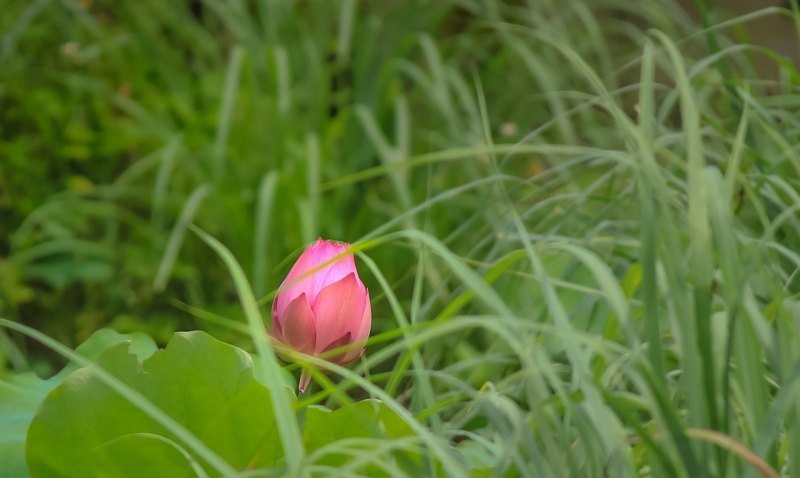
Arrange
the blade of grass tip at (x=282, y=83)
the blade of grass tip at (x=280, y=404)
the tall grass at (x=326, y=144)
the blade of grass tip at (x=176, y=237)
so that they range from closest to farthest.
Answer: the blade of grass tip at (x=280, y=404) → the tall grass at (x=326, y=144) → the blade of grass tip at (x=176, y=237) → the blade of grass tip at (x=282, y=83)

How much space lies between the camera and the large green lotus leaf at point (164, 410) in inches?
22.3

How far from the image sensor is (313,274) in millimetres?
571

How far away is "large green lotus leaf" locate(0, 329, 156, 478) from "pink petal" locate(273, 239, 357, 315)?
0.09 meters

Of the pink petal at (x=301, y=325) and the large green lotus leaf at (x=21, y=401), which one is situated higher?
the pink petal at (x=301, y=325)

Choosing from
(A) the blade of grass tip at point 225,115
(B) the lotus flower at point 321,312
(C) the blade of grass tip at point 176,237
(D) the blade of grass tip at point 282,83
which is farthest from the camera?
(D) the blade of grass tip at point 282,83

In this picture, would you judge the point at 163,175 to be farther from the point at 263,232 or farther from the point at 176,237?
the point at 263,232

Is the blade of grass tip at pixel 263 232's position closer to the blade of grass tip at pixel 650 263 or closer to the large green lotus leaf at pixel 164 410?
the large green lotus leaf at pixel 164 410

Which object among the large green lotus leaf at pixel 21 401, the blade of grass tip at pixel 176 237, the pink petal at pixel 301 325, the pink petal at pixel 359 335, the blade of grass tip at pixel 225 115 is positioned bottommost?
the blade of grass tip at pixel 176 237

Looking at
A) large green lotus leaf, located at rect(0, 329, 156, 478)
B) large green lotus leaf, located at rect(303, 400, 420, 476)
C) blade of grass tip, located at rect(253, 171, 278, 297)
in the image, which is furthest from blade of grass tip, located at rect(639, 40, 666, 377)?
blade of grass tip, located at rect(253, 171, 278, 297)

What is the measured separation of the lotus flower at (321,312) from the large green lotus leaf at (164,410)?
0.03 meters

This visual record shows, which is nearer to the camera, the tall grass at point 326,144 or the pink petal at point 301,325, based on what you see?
the pink petal at point 301,325

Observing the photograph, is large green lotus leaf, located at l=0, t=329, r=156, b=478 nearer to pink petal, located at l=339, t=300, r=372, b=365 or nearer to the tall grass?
pink petal, located at l=339, t=300, r=372, b=365

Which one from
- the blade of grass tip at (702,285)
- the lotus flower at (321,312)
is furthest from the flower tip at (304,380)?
the blade of grass tip at (702,285)

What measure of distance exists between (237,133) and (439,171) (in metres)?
0.42
